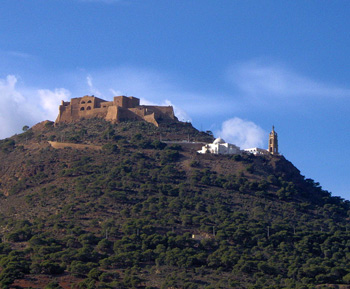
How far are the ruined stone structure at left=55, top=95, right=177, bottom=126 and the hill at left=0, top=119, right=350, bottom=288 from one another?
54.2 inches

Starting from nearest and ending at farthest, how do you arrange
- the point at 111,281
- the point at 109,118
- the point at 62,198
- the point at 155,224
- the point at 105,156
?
the point at 111,281
the point at 155,224
the point at 62,198
the point at 105,156
the point at 109,118

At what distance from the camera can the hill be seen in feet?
175

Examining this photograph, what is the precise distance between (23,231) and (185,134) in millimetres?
31948

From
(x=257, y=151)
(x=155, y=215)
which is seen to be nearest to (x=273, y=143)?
(x=257, y=151)

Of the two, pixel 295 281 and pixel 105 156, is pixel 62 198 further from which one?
pixel 295 281

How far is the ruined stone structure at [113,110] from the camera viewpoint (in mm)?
86188

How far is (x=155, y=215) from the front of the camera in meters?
64.4

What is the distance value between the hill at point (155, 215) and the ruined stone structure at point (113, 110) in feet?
4.52

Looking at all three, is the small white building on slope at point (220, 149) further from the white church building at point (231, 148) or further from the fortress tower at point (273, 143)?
the fortress tower at point (273, 143)

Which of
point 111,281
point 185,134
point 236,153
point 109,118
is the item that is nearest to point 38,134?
point 109,118

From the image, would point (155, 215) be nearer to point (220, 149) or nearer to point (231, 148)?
point (220, 149)

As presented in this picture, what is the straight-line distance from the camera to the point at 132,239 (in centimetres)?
5853

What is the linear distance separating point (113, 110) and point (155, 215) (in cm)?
2495

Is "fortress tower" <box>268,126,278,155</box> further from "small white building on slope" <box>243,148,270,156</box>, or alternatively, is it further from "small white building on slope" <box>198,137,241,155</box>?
"small white building on slope" <box>198,137,241,155</box>
